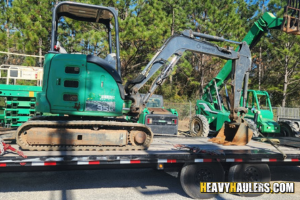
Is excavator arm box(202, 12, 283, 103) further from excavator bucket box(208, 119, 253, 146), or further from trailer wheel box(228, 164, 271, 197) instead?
trailer wheel box(228, 164, 271, 197)

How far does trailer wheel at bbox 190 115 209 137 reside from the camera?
1154 centimetres

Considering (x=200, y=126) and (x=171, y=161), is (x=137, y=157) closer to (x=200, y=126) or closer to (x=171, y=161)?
(x=171, y=161)

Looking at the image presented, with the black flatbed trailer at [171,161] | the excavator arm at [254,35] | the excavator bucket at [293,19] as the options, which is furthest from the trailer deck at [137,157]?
the excavator arm at [254,35]

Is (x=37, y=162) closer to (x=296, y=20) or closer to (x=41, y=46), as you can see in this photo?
(x=296, y=20)

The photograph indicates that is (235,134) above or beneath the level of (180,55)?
beneath

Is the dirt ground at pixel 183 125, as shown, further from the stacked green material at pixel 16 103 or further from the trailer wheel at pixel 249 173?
the trailer wheel at pixel 249 173

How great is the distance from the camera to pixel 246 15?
1016 inches

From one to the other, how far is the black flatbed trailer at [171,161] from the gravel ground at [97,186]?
513 millimetres

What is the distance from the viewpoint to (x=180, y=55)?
6.97 meters

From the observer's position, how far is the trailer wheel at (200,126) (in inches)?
454

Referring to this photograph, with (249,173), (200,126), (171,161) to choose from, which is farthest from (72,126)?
(200,126)

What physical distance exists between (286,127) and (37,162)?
10.1 meters

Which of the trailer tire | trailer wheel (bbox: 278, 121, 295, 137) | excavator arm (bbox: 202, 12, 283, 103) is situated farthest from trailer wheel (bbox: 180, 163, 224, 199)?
trailer wheel (bbox: 278, 121, 295, 137)

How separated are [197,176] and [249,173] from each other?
1.17 m
